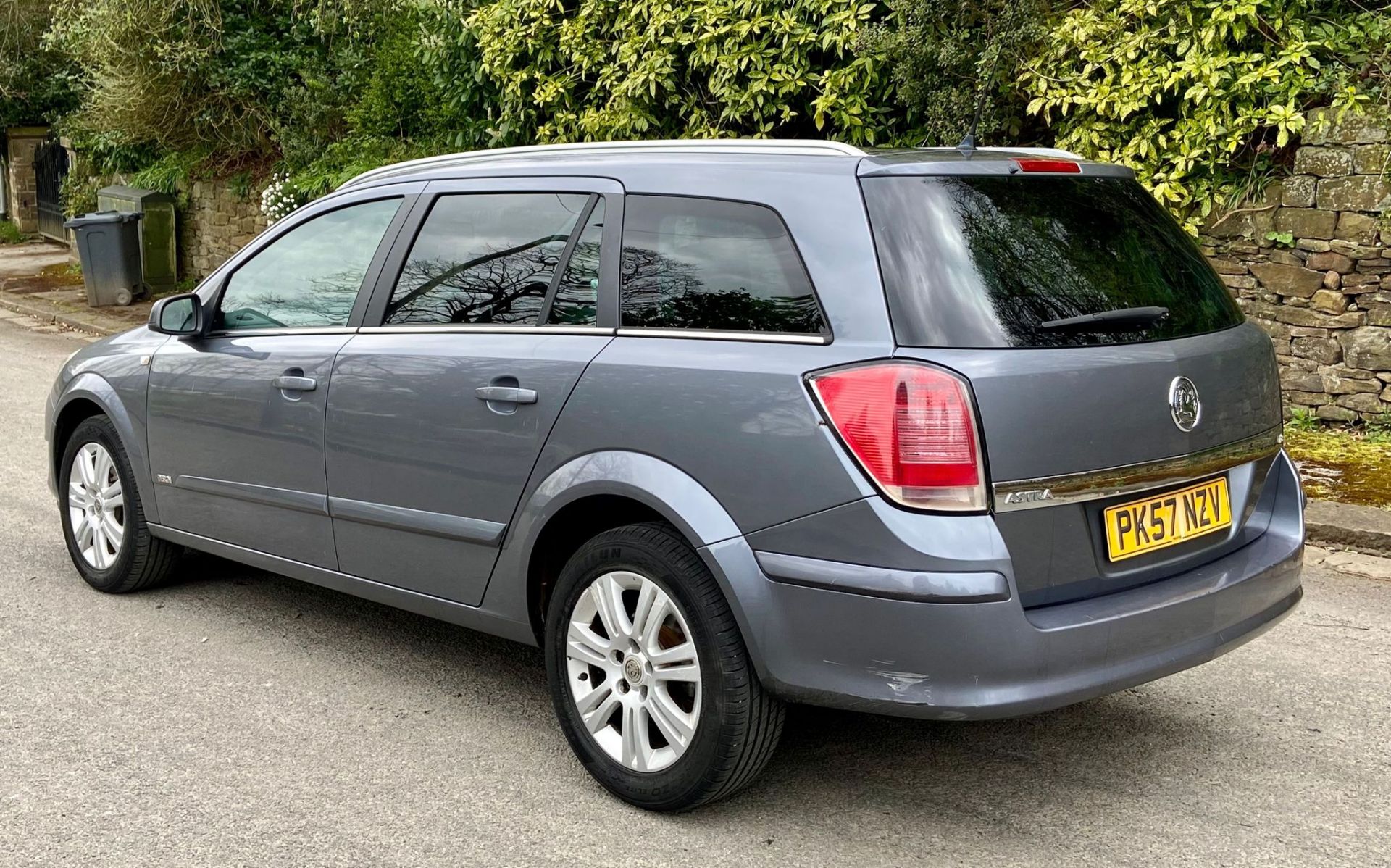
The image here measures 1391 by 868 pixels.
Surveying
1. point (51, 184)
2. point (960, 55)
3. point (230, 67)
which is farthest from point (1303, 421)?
point (51, 184)

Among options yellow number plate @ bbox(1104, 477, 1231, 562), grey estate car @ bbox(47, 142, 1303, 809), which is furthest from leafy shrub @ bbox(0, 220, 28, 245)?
yellow number plate @ bbox(1104, 477, 1231, 562)

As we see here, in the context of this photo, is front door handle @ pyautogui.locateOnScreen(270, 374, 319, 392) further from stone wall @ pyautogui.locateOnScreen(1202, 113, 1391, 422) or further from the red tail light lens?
stone wall @ pyautogui.locateOnScreen(1202, 113, 1391, 422)

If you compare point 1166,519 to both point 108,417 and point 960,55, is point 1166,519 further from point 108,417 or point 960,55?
point 960,55

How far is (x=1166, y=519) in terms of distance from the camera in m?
3.42

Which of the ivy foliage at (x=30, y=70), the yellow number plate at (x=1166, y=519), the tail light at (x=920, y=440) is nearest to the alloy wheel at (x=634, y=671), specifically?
the tail light at (x=920, y=440)

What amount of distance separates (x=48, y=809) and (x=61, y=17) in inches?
734

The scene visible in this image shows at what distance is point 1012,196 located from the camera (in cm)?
347

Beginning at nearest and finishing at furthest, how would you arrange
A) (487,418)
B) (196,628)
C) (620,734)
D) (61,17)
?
(620,734) < (487,418) < (196,628) < (61,17)

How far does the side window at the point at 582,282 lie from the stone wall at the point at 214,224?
13287mm

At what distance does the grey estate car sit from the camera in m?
3.12

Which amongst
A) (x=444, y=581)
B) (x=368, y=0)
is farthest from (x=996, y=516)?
(x=368, y=0)

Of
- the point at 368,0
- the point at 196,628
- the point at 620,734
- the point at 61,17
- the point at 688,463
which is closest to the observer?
the point at 688,463

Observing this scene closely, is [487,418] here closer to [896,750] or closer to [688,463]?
[688,463]

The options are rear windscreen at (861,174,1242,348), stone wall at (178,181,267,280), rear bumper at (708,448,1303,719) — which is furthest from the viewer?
stone wall at (178,181,267,280)
